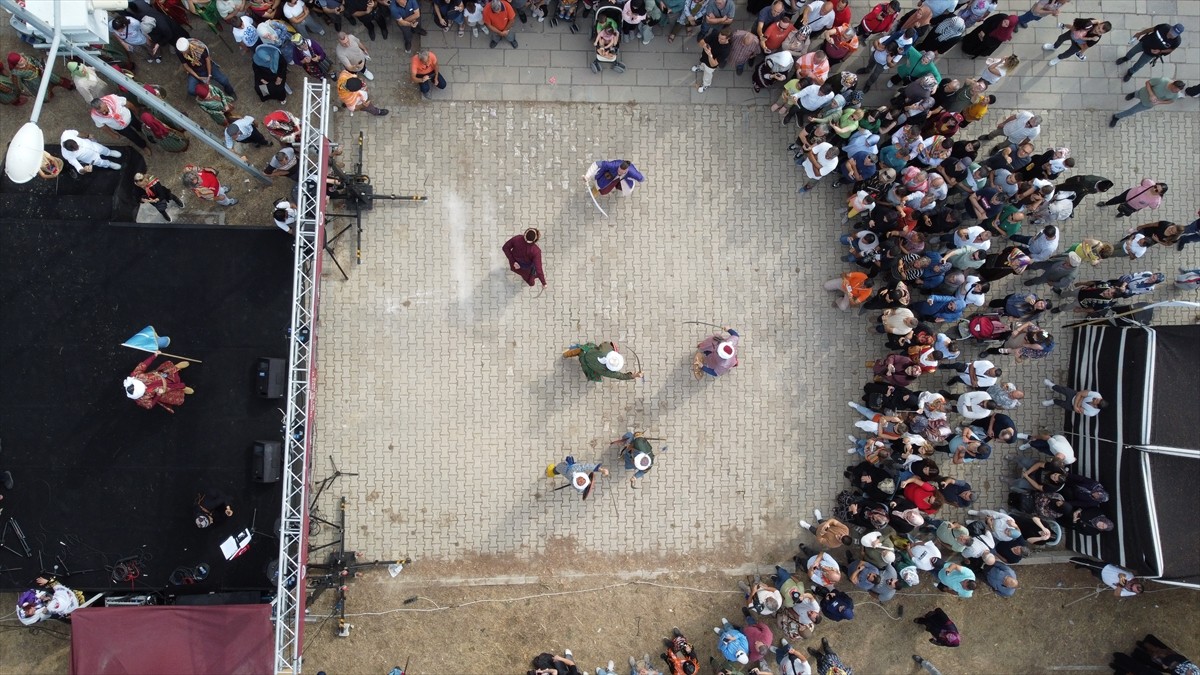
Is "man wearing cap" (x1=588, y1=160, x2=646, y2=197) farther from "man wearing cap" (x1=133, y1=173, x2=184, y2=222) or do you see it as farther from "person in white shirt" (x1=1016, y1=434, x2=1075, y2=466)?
"person in white shirt" (x1=1016, y1=434, x2=1075, y2=466)

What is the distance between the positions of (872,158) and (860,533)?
7.38m

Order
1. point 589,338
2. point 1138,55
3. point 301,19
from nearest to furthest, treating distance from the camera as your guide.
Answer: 1. point 301,19
2. point 589,338
3. point 1138,55

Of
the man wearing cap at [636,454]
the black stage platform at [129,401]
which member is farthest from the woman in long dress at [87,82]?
the man wearing cap at [636,454]

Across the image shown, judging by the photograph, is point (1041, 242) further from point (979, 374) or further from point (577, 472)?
point (577, 472)

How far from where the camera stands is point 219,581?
11703mm

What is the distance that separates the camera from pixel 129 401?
457 inches

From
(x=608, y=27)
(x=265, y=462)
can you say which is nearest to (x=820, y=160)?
→ (x=608, y=27)

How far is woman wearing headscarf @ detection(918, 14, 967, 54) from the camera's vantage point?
11.4 metres

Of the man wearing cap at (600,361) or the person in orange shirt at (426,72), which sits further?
the person in orange shirt at (426,72)

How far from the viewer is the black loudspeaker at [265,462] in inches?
454

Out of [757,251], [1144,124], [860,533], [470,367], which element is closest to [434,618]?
[470,367]

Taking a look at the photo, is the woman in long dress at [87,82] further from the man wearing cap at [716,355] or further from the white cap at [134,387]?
the man wearing cap at [716,355]

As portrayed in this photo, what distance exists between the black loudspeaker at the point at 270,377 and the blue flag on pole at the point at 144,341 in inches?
65.1

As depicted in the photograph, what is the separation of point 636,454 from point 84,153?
1100 centimetres
